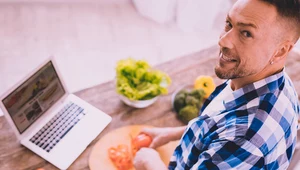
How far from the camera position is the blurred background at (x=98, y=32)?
2.32m

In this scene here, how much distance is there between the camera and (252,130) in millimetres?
832

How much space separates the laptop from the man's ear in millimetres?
692

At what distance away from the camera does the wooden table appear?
117 centimetres

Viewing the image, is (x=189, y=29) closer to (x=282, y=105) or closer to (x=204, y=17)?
(x=204, y=17)

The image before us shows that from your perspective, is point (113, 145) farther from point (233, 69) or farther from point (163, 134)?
point (233, 69)

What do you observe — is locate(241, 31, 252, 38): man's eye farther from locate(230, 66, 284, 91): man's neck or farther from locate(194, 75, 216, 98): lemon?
locate(194, 75, 216, 98): lemon

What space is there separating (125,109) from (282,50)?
71 centimetres

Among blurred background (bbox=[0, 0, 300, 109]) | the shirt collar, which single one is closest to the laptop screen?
the shirt collar

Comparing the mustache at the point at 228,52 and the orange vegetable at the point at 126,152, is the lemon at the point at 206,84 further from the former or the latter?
the mustache at the point at 228,52

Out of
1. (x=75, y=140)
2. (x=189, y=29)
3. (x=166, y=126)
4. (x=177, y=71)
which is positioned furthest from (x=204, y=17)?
(x=75, y=140)

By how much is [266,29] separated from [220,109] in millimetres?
260

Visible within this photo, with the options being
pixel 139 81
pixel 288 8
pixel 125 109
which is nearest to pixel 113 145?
pixel 125 109

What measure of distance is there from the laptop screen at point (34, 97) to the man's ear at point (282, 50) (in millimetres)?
782

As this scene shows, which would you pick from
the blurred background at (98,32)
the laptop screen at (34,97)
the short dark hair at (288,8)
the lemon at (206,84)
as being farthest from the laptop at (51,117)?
the blurred background at (98,32)
